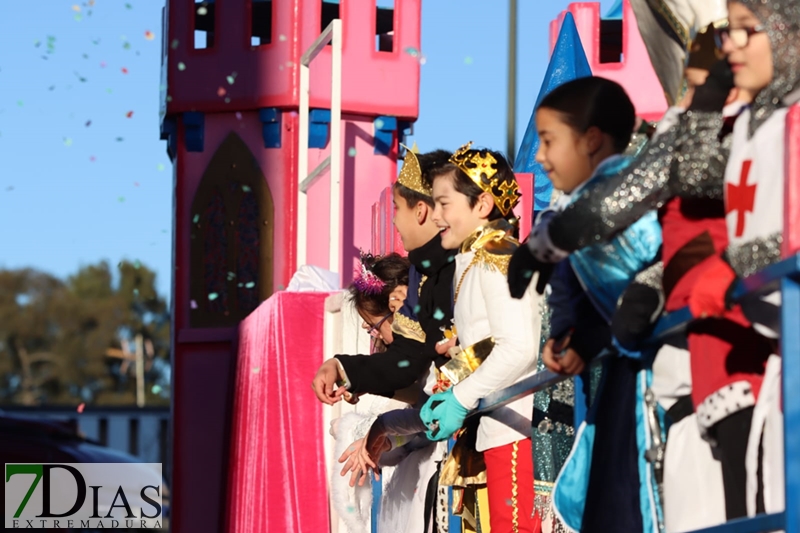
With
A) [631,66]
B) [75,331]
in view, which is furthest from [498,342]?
[75,331]

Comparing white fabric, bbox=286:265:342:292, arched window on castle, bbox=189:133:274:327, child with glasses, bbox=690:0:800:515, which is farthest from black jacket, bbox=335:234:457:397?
arched window on castle, bbox=189:133:274:327

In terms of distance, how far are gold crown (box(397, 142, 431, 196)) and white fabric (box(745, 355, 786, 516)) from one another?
7.45ft

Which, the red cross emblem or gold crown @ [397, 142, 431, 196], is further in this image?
gold crown @ [397, 142, 431, 196]

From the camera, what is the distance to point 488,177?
3715mm

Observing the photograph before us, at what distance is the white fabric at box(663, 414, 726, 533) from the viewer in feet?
7.43

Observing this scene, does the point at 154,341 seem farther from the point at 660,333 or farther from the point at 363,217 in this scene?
the point at 660,333

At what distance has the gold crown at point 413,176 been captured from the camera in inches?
170

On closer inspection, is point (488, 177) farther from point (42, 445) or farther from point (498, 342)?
point (42, 445)

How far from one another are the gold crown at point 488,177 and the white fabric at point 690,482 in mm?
1441

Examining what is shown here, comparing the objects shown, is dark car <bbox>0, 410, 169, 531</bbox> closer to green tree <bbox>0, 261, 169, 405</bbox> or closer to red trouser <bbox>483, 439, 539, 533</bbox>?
red trouser <bbox>483, 439, 539, 533</bbox>

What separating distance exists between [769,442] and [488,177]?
175 centimetres

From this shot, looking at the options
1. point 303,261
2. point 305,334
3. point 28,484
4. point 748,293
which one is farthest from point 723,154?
point 28,484

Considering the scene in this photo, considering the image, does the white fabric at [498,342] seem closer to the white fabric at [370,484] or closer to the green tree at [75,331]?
the white fabric at [370,484]

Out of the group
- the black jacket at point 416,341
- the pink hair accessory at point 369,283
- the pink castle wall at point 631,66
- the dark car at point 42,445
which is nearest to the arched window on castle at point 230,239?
the dark car at point 42,445
